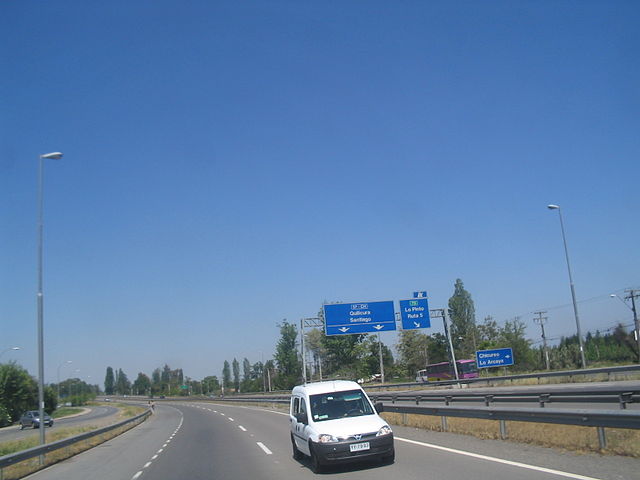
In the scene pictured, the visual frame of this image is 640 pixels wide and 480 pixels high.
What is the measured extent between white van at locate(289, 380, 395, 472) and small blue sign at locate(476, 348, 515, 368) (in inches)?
1411

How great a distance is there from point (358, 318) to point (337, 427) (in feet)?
90.8

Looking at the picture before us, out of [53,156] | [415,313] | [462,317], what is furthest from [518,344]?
[53,156]

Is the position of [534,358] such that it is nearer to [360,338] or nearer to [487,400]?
[360,338]

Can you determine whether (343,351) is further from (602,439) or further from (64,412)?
(602,439)

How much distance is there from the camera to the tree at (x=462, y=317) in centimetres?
8481

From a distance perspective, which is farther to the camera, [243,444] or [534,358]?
[534,358]

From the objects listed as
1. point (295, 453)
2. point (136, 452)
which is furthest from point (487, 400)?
point (136, 452)

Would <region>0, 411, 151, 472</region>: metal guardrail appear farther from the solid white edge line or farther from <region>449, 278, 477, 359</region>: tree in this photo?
<region>449, 278, 477, 359</region>: tree

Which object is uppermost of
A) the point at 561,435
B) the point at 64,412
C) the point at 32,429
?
the point at 561,435

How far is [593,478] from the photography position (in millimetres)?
8758

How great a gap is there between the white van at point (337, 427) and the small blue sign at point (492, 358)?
3585 centimetres

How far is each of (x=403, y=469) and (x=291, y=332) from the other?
84437mm

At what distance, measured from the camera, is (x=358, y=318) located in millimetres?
39438

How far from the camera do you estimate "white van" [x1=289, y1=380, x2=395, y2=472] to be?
1141cm
